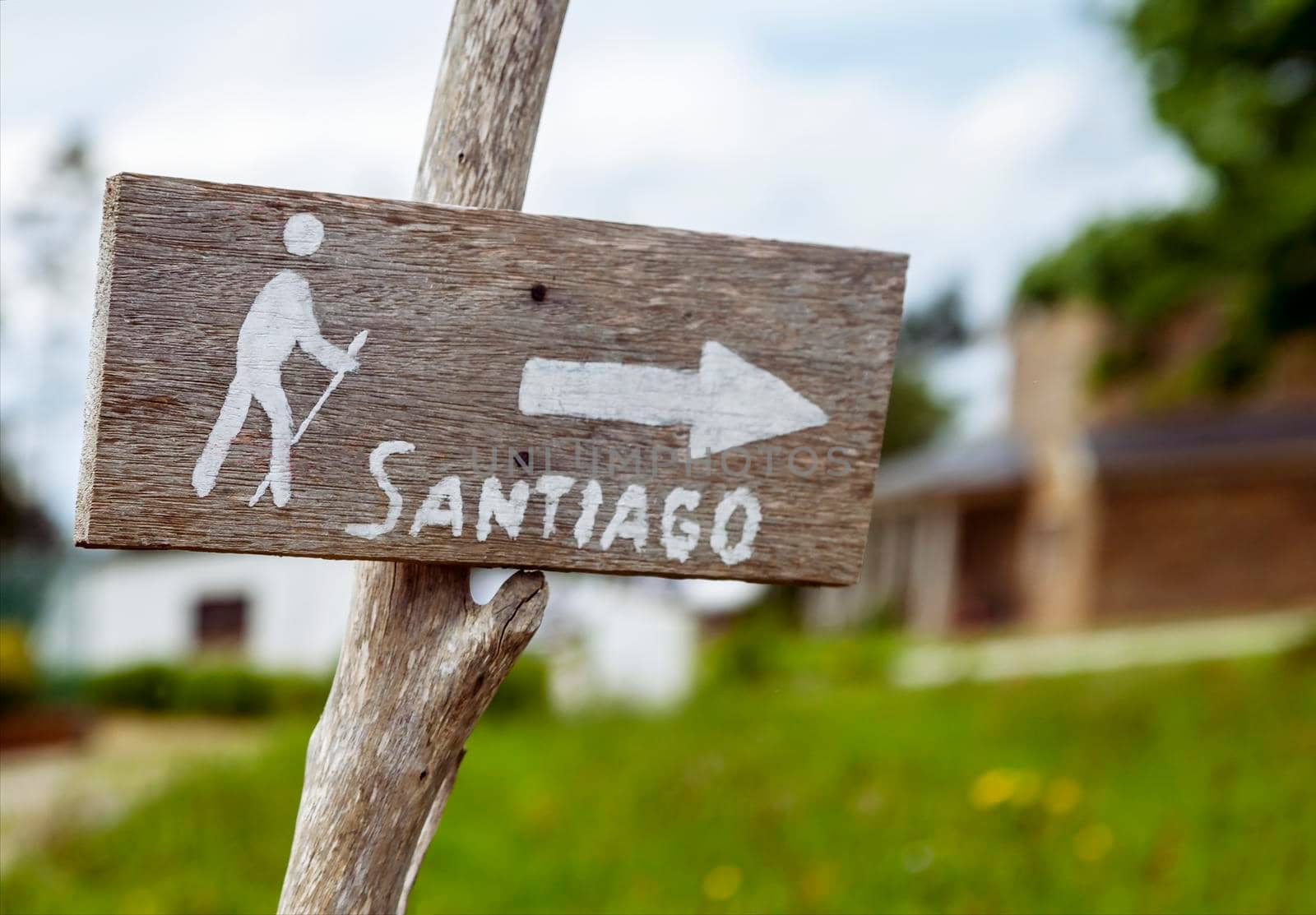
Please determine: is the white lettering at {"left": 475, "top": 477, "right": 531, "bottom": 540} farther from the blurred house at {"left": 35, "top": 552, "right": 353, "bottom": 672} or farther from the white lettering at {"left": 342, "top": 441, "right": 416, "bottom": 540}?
the blurred house at {"left": 35, "top": 552, "right": 353, "bottom": 672}

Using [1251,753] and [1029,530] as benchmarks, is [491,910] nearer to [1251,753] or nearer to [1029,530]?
[1251,753]

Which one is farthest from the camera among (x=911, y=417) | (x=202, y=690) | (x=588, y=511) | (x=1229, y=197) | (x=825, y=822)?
(x=911, y=417)

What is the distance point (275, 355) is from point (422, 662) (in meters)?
0.46

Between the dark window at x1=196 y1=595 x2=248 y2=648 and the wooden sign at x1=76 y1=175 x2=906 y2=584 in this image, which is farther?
the dark window at x1=196 y1=595 x2=248 y2=648

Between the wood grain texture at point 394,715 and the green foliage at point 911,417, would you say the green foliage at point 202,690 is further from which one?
the green foliage at point 911,417

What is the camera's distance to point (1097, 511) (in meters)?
16.5

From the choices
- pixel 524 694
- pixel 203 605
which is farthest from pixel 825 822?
pixel 203 605

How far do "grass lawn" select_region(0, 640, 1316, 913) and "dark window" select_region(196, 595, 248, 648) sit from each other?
45.9 feet

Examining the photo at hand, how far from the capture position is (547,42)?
1.90 metres

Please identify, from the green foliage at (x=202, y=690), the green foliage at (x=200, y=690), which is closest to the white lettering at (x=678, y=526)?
the green foliage at (x=200, y=690)

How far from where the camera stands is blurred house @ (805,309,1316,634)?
650 inches

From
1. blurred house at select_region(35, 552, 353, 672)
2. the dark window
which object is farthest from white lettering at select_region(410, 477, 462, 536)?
the dark window

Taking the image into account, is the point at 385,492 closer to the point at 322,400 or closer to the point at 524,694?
the point at 322,400

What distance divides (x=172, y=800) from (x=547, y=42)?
5276mm
